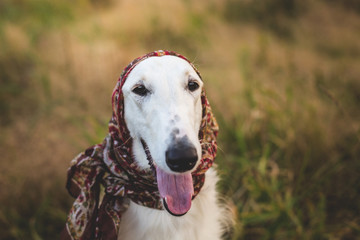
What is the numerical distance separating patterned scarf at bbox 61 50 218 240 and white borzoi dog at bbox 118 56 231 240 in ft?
0.20

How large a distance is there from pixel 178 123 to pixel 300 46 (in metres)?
5.49

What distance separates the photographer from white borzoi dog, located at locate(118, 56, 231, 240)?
1.27 metres

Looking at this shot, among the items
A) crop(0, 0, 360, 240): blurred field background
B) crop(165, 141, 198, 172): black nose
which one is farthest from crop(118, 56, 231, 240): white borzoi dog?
crop(0, 0, 360, 240): blurred field background

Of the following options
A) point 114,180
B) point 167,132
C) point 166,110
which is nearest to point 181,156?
point 167,132

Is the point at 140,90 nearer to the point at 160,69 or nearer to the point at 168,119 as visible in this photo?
the point at 160,69

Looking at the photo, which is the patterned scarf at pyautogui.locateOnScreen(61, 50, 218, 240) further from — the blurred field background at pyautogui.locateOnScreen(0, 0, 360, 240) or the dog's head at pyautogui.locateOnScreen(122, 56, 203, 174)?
the blurred field background at pyautogui.locateOnScreen(0, 0, 360, 240)

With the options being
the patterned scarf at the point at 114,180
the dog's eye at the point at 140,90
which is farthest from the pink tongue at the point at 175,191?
the dog's eye at the point at 140,90

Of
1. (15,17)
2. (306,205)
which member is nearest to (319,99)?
(306,205)

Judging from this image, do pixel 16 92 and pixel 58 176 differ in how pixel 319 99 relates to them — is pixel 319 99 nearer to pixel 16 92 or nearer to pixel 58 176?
pixel 58 176

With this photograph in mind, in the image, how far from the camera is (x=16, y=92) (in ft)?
13.0

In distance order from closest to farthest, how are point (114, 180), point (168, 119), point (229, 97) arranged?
point (168, 119) → point (114, 180) → point (229, 97)

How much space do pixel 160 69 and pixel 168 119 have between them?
0.33 m

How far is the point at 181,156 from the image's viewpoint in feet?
3.98

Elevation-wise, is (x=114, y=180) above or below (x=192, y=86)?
below
